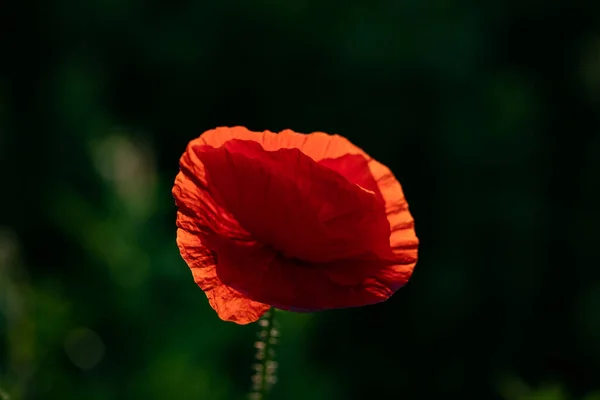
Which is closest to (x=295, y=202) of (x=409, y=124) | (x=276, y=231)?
(x=276, y=231)

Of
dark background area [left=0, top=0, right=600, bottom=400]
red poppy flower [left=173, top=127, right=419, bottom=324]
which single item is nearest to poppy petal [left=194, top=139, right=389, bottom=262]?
red poppy flower [left=173, top=127, right=419, bottom=324]

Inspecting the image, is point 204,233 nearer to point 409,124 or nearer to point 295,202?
point 295,202

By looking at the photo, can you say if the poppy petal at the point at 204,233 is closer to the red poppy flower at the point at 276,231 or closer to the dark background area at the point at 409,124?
the red poppy flower at the point at 276,231

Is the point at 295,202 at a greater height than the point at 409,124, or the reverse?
the point at 295,202

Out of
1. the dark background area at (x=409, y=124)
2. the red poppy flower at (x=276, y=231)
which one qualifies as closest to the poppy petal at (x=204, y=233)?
the red poppy flower at (x=276, y=231)

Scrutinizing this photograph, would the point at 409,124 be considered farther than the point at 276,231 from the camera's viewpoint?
Yes

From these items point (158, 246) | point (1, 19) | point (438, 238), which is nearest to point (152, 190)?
point (158, 246)

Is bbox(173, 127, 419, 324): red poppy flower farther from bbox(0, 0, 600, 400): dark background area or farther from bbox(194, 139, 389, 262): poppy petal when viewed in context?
bbox(0, 0, 600, 400): dark background area
